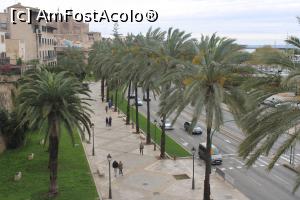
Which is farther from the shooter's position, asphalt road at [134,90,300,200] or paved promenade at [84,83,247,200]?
asphalt road at [134,90,300,200]

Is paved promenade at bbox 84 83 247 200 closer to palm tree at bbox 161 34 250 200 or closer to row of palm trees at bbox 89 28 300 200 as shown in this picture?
row of palm trees at bbox 89 28 300 200

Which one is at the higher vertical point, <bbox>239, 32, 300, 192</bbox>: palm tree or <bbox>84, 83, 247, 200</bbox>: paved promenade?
<bbox>239, 32, 300, 192</bbox>: palm tree

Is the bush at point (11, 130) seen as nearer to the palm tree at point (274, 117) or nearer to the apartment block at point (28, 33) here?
the palm tree at point (274, 117)

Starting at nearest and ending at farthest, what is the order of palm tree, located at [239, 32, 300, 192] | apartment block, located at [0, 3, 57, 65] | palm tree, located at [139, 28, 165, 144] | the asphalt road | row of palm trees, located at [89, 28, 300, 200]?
palm tree, located at [239, 32, 300, 192]
row of palm trees, located at [89, 28, 300, 200]
the asphalt road
palm tree, located at [139, 28, 165, 144]
apartment block, located at [0, 3, 57, 65]

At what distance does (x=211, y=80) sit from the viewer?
80.2ft

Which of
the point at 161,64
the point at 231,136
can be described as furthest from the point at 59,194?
the point at 231,136

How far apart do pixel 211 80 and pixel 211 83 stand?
20 centimetres

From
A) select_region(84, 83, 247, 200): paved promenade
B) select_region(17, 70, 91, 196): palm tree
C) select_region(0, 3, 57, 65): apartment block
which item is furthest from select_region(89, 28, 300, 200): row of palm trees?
select_region(0, 3, 57, 65): apartment block

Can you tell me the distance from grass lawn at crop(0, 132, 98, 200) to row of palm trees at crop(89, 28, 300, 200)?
7.15 meters

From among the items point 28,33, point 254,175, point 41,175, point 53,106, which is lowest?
point 254,175

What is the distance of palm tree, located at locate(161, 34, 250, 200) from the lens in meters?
23.2

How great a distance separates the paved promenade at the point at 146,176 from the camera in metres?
27.8

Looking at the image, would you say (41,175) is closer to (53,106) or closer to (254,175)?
(53,106)

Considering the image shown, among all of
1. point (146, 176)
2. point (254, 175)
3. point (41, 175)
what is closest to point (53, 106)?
point (41, 175)
